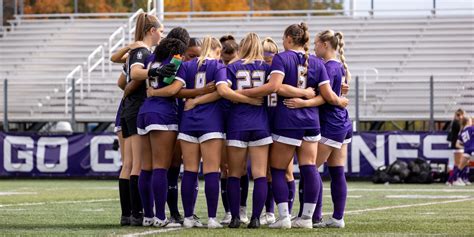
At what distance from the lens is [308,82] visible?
34.2 feet

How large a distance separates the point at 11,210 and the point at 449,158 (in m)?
12.6

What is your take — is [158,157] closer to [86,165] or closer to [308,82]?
[308,82]

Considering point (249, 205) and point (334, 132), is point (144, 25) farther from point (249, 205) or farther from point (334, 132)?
point (249, 205)

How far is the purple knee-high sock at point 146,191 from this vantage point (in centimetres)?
1038

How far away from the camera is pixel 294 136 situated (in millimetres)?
10234

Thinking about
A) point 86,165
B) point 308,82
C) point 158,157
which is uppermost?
point 308,82

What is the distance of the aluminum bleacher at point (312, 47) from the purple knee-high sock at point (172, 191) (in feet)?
47.6

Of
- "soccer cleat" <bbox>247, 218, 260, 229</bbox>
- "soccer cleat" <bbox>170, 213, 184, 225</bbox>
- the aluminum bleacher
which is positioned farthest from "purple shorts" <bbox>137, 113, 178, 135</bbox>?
the aluminum bleacher

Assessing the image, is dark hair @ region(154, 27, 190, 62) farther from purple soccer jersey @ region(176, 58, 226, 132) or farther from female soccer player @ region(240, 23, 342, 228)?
female soccer player @ region(240, 23, 342, 228)

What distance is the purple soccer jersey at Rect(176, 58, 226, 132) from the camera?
1016 cm

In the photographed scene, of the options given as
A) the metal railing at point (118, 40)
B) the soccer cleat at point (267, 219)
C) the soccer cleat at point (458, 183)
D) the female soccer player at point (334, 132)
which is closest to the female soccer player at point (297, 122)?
the female soccer player at point (334, 132)

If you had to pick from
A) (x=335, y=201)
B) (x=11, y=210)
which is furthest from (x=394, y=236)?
(x=11, y=210)

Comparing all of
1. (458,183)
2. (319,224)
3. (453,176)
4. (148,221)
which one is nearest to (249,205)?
(319,224)

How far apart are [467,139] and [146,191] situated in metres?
13.6
